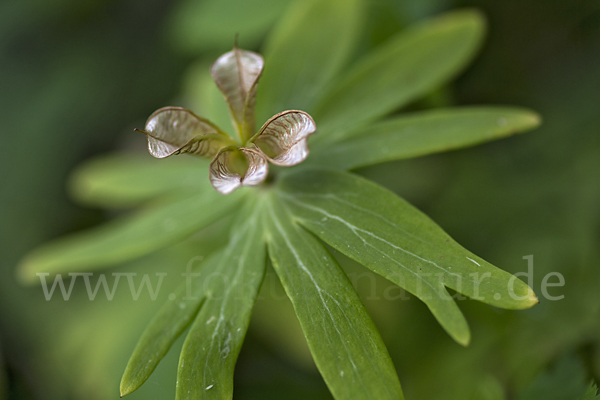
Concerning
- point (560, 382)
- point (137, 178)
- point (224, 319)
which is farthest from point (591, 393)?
point (137, 178)

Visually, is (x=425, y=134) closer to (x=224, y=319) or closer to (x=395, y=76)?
(x=395, y=76)

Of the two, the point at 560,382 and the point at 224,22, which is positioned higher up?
the point at 224,22

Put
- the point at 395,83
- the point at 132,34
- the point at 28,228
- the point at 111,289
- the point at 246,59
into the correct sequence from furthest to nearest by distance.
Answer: the point at 132,34, the point at 28,228, the point at 111,289, the point at 395,83, the point at 246,59

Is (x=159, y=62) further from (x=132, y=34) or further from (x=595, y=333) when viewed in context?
(x=595, y=333)

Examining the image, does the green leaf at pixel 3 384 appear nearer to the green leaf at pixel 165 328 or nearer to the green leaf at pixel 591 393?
the green leaf at pixel 165 328

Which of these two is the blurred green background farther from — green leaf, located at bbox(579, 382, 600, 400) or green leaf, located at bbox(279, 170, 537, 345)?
green leaf, located at bbox(279, 170, 537, 345)

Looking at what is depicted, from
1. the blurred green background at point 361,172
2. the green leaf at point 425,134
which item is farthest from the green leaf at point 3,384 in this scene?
the green leaf at point 425,134

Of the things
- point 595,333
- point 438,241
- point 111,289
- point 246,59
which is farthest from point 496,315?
point 111,289

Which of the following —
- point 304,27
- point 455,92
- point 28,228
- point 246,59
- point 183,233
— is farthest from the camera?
point 28,228
